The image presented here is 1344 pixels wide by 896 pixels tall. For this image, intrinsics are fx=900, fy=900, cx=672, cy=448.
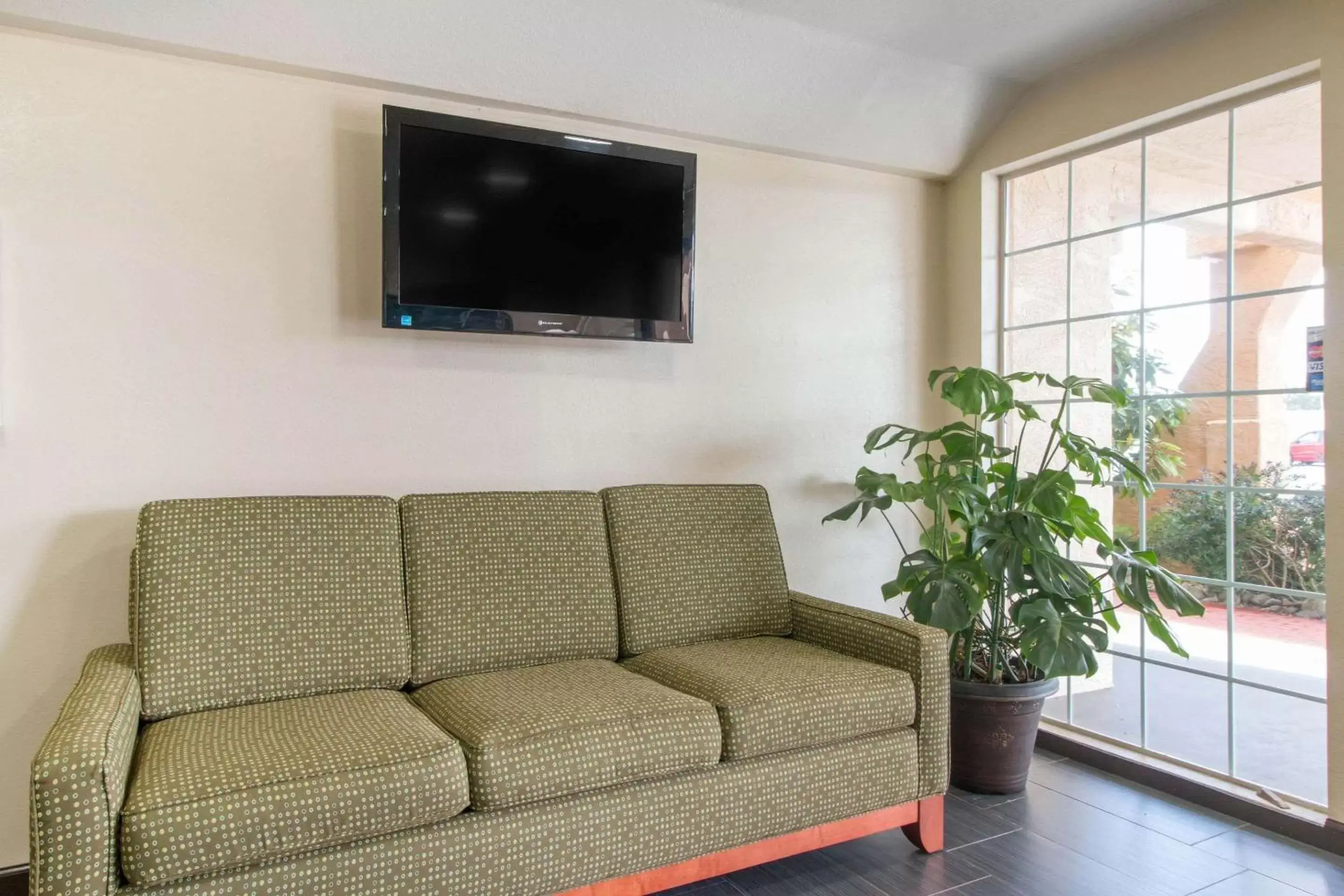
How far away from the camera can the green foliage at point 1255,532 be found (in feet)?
8.50

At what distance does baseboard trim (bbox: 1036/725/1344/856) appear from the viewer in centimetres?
235

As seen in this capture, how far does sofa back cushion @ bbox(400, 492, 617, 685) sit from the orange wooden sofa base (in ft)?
2.09

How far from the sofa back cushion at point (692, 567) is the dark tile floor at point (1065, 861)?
0.67m

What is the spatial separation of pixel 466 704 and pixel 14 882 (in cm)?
124

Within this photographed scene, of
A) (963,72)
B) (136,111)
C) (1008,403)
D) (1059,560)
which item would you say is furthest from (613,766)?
(963,72)

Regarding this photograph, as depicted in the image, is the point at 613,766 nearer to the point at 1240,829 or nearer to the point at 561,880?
the point at 561,880

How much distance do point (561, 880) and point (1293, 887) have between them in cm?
174

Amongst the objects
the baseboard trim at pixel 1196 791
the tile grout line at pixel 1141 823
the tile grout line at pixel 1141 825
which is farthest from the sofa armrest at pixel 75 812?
the baseboard trim at pixel 1196 791

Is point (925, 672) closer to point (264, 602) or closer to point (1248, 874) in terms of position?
point (1248, 874)

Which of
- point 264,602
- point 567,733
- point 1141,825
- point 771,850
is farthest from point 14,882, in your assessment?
point 1141,825

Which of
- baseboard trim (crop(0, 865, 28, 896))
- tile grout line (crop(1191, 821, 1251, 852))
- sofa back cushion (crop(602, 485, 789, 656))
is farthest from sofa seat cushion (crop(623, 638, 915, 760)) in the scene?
baseboard trim (crop(0, 865, 28, 896))

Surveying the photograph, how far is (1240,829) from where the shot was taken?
2.47 m

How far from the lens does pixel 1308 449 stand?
2.57 m

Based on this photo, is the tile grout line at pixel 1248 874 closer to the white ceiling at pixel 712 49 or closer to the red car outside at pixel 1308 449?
the red car outside at pixel 1308 449
